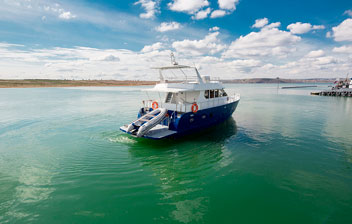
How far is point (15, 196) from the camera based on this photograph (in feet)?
21.6

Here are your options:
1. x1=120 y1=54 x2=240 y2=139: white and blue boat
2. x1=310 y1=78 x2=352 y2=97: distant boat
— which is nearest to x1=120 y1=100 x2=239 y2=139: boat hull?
x1=120 y1=54 x2=240 y2=139: white and blue boat

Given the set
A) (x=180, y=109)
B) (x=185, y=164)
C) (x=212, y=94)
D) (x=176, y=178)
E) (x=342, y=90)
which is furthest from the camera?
(x=342, y=90)

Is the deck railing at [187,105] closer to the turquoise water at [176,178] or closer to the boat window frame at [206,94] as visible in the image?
the boat window frame at [206,94]

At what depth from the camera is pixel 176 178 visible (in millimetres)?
8062

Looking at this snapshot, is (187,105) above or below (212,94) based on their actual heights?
below

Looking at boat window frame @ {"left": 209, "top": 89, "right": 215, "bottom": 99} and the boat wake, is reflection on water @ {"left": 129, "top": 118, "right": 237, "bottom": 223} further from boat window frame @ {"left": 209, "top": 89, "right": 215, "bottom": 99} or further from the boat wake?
boat window frame @ {"left": 209, "top": 89, "right": 215, "bottom": 99}

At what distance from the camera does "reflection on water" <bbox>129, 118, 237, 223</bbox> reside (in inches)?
249

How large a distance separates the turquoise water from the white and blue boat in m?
0.92

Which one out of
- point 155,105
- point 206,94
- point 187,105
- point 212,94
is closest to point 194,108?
point 187,105

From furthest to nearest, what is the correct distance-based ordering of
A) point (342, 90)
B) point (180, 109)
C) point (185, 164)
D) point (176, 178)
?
point (342, 90)
point (180, 109)
point (185, 164)
point (176, 178)

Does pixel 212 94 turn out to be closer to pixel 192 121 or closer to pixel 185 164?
pixel 192 121

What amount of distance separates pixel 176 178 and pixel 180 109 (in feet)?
18.0

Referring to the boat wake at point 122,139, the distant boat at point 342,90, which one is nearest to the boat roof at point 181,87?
the boat wake at point 122,139

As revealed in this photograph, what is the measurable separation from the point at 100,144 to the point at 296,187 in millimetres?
10849
